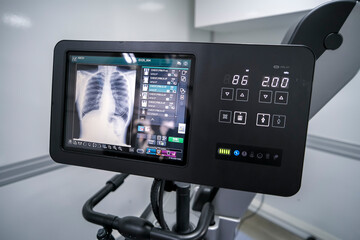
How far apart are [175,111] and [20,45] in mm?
788

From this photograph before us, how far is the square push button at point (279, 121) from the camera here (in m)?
0.48

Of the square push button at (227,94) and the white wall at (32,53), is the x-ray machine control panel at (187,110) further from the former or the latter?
the white wall at (32,53)

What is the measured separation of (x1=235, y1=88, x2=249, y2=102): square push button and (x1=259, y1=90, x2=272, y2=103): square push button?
3cm

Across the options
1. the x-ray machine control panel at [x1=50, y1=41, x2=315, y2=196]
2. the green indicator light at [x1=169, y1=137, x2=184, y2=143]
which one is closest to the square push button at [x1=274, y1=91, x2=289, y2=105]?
the x-ray machine control panel at [x1=50, y1=41, x2=315, y2=196]

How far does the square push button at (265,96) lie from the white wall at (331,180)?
3.82 ft

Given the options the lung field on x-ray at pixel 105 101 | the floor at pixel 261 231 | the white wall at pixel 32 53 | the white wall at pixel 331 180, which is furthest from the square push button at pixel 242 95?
the floor at pixel 261 231

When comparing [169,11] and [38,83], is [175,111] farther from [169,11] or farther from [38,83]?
[169,11]

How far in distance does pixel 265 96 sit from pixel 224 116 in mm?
101

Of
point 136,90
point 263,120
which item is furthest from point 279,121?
point 136,90

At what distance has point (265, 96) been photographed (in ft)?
1.59

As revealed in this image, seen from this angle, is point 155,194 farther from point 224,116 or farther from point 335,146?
point 335,146

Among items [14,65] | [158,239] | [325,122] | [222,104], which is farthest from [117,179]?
[325,122]

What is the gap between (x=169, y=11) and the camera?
152cm

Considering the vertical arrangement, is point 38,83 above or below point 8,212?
above
